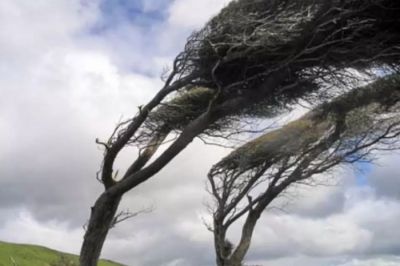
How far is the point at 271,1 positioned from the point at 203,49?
89cm

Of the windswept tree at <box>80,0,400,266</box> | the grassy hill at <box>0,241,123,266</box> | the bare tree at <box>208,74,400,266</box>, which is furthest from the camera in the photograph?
the grassy hill at <box>0,241,123,266</box>

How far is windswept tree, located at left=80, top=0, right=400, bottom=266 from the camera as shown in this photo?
7.72 metres

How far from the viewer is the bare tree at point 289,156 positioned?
14.2 m

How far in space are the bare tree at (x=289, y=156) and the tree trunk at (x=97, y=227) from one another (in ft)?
14.2

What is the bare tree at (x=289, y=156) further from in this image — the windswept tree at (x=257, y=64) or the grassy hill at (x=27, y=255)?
the grassy hill at (x=27, y=255)

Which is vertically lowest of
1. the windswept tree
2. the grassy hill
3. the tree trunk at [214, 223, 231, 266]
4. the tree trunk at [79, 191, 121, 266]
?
the tree trunk at [79, 191, 121, 266]

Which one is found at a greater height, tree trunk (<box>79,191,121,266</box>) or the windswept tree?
the windswept tree

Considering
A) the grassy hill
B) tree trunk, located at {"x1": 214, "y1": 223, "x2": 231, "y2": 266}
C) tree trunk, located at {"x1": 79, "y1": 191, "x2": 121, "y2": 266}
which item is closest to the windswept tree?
tree trunk, located at {"x1": 79, "y1": 191, "x2": 121, "y2": 266}

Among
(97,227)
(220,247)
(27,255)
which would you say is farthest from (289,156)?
(27,255)

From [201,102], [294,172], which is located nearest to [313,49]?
[201,102]

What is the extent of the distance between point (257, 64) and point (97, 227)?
Result: 2.90 metres

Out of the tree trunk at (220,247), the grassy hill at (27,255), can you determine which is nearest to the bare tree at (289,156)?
the tree trunk at (220,247)

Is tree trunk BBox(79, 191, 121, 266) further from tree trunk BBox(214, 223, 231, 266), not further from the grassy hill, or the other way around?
the grassy hill

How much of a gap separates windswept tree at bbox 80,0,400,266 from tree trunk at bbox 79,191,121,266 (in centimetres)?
1
